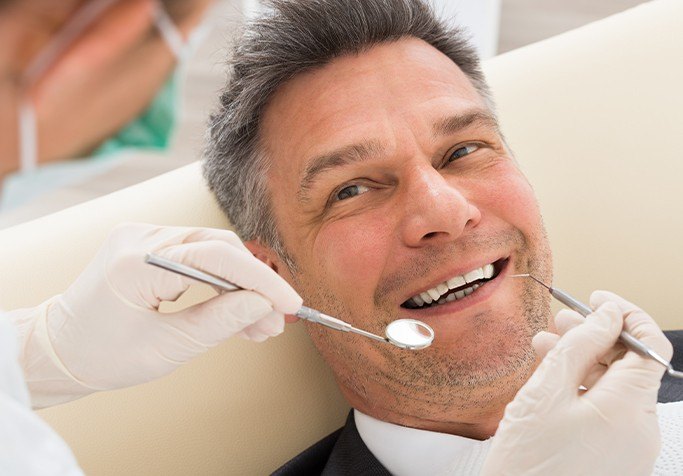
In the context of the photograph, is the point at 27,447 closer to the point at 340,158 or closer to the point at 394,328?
the point at 394,328

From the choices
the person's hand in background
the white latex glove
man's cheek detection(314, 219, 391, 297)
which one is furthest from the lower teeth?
the person's hand in background

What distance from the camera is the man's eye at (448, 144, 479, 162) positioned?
1516 mm

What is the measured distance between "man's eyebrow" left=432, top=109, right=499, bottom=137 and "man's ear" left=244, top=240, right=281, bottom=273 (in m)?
0.37

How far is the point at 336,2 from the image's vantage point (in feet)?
5.16

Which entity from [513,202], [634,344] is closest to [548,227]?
[513,202]

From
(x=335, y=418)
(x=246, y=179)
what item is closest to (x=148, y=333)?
(x=246, y=179)

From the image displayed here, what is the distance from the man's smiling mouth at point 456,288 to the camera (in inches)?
55.2

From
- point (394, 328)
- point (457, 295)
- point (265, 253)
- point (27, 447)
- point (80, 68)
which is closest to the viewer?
point (80, 68)

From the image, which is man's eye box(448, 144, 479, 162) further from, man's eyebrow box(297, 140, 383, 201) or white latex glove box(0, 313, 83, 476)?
white latex glove box(0, 313, 83, 476)

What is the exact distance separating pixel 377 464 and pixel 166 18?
3.59ft

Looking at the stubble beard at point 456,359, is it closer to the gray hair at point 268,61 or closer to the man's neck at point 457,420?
the man's neck at point 457,420

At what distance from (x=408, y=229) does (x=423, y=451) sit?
0.39 metres

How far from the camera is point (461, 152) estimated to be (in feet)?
5.00

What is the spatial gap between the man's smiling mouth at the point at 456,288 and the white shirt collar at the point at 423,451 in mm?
231
